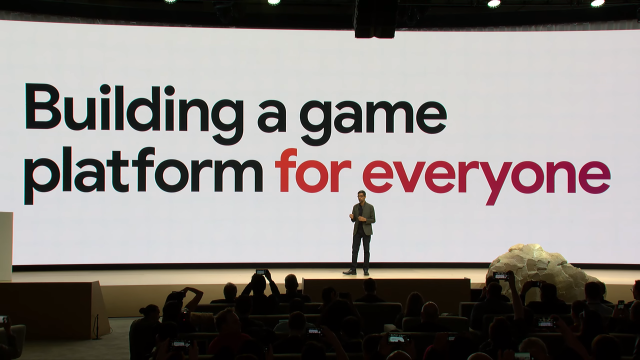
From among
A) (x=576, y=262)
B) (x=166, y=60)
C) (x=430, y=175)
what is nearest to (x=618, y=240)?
(x=576, y=262)

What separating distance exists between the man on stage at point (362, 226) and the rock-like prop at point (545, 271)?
194cm

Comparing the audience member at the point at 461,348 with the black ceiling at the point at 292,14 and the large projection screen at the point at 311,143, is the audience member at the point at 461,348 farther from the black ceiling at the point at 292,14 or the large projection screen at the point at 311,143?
the black ceiling at the point at 292,14

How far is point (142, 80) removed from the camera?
364 inches

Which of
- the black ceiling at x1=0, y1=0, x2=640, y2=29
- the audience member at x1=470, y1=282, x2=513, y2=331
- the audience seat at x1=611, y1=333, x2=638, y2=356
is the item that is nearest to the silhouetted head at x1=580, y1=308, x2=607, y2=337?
the audience seat at x1=611, y1=333, x2=638, y2=356

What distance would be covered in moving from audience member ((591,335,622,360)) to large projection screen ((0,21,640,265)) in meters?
6.74

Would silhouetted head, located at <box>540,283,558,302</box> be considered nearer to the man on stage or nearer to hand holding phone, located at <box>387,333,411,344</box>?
hand holding phone, located at <box>387,333,411,344</box>

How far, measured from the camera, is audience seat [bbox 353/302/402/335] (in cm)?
503

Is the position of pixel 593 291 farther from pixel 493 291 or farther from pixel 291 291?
pixel 291 291

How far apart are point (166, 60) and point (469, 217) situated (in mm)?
5395

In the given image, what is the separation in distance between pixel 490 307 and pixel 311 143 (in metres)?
5.35

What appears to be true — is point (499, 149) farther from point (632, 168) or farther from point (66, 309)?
point (66, 309)

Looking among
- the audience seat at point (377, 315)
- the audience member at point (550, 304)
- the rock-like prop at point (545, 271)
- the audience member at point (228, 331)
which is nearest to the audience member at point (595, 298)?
the audience member at point (550, 304)

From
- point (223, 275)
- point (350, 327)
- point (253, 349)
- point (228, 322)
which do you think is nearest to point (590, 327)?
point (350, 327)

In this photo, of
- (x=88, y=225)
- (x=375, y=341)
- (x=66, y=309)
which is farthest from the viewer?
(x=88, y=225)
